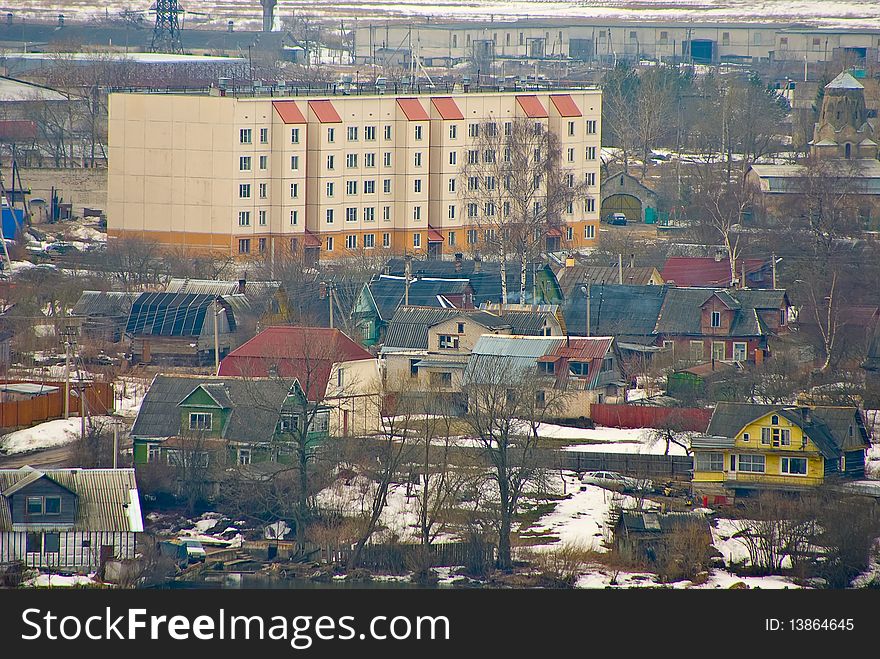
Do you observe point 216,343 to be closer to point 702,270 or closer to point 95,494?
point 95,494

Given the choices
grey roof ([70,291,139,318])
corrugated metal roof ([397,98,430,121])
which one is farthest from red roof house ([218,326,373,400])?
corrugated metal roof ([397,98,430,121])

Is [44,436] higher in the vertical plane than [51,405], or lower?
lower

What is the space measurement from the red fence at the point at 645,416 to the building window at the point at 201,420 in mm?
5640

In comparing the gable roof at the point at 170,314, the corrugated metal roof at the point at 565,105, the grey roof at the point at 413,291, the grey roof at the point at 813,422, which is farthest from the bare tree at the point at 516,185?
the grey roof at the point at 813,422

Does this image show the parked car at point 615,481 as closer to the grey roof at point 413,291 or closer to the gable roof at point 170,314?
the grey roof at point 413,291

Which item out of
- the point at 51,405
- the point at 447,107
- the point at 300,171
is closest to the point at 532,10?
the point at 447,107

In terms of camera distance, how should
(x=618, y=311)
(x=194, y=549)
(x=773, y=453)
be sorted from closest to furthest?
(x=194, y=549) → (x=773, y=453) → (x=618, y=311)

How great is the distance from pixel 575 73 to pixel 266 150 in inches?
1522

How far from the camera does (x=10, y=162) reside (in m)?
52.3

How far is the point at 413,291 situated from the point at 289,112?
33.5ft

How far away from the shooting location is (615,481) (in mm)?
25781

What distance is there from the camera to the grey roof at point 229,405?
26.1 m

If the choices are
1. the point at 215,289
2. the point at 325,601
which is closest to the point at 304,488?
the point at 325,601

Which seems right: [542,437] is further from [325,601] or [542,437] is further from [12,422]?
[325,601]
